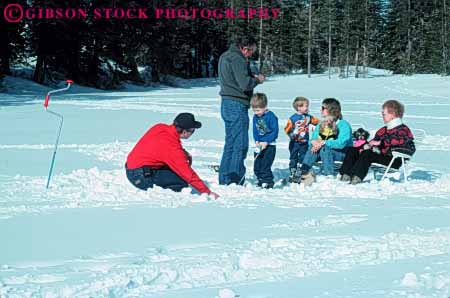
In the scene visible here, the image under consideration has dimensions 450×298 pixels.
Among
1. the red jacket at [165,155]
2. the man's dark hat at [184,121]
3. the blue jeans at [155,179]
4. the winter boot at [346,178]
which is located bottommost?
the winter boot at [346,178]

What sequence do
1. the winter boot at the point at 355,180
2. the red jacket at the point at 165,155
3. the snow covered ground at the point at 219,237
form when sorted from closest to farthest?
the snow covered ground at the point at 219,237
the red jacket at the point at 165,155
the winter boot at the point at 355,180

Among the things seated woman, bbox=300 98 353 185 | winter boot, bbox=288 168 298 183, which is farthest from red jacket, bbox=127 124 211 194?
seated woman, bbox=300 98 353 185

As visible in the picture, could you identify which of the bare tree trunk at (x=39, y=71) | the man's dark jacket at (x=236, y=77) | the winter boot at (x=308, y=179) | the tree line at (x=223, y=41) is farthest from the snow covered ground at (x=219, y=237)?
the bare tree trunk at (x=39, y=71)

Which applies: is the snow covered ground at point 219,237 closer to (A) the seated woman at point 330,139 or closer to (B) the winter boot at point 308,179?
(B) the winter boot at point 308,179

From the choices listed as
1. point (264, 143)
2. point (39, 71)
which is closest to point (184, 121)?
point (264, 143)

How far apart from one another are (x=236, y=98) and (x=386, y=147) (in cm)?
219

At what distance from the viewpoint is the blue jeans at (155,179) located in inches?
268

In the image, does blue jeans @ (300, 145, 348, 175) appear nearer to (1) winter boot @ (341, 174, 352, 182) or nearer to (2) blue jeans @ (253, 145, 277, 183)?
(1) winter boot @ (341, 174, 352, 182)

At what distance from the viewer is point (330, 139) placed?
26.9 ft

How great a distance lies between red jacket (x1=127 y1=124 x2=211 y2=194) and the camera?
6547mm

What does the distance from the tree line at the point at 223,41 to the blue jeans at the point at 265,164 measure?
26.4m

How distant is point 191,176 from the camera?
653 cm

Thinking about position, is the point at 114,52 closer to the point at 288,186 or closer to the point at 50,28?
the point at 50,28

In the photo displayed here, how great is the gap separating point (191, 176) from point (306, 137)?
2533 millimetres
